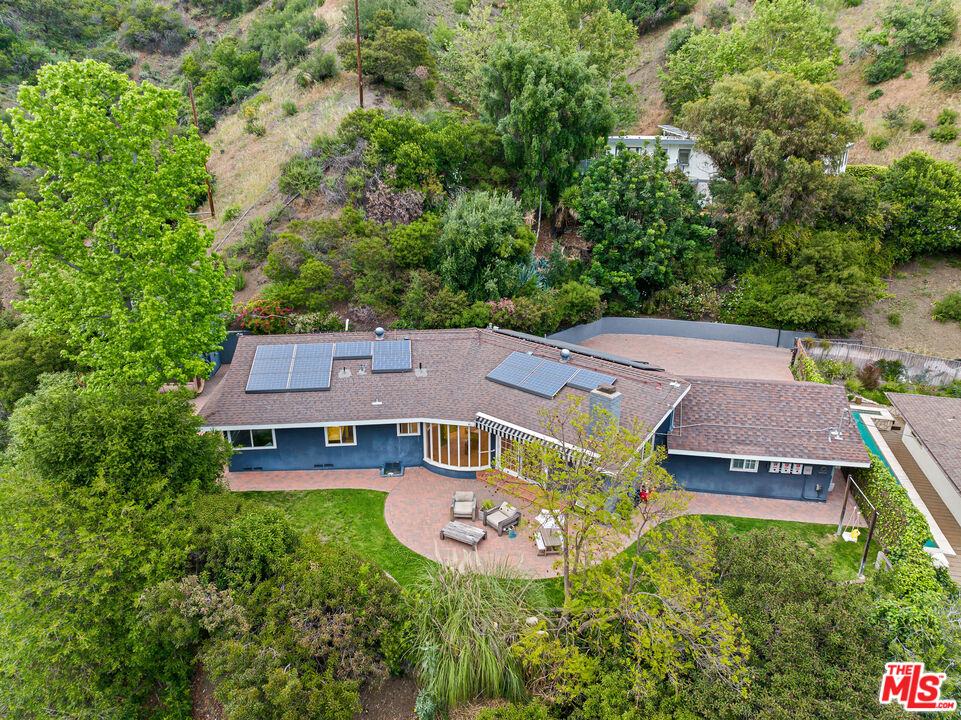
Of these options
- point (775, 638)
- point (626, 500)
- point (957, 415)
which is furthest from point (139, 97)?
point (957, 415)

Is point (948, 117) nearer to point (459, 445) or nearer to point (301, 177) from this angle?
point (301, 177)

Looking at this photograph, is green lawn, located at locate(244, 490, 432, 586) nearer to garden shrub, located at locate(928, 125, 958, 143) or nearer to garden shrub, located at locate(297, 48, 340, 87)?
garden shrub, located at locate(297, 48, 340, 87)

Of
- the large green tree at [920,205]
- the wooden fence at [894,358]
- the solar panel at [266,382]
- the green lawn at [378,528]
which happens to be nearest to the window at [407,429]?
the green lawn at [378,528]

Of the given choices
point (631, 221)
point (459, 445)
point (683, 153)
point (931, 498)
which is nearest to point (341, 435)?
point (459, 445)

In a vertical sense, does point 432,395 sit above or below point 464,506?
above

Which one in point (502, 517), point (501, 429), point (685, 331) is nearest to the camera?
point (502, 517)

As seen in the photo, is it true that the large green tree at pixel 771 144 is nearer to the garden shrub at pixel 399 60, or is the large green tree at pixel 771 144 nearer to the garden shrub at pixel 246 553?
the garden shrub at pixel 399 60

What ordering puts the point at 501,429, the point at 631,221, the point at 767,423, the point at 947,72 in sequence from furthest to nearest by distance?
the point at 947,72, the point at 631,221, the point at 767,423, the point at 501,429

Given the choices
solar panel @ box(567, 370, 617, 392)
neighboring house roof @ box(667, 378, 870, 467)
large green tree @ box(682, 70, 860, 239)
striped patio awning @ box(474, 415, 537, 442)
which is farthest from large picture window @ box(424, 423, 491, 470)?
large green tree @ box(682, 70, 860, 239)
